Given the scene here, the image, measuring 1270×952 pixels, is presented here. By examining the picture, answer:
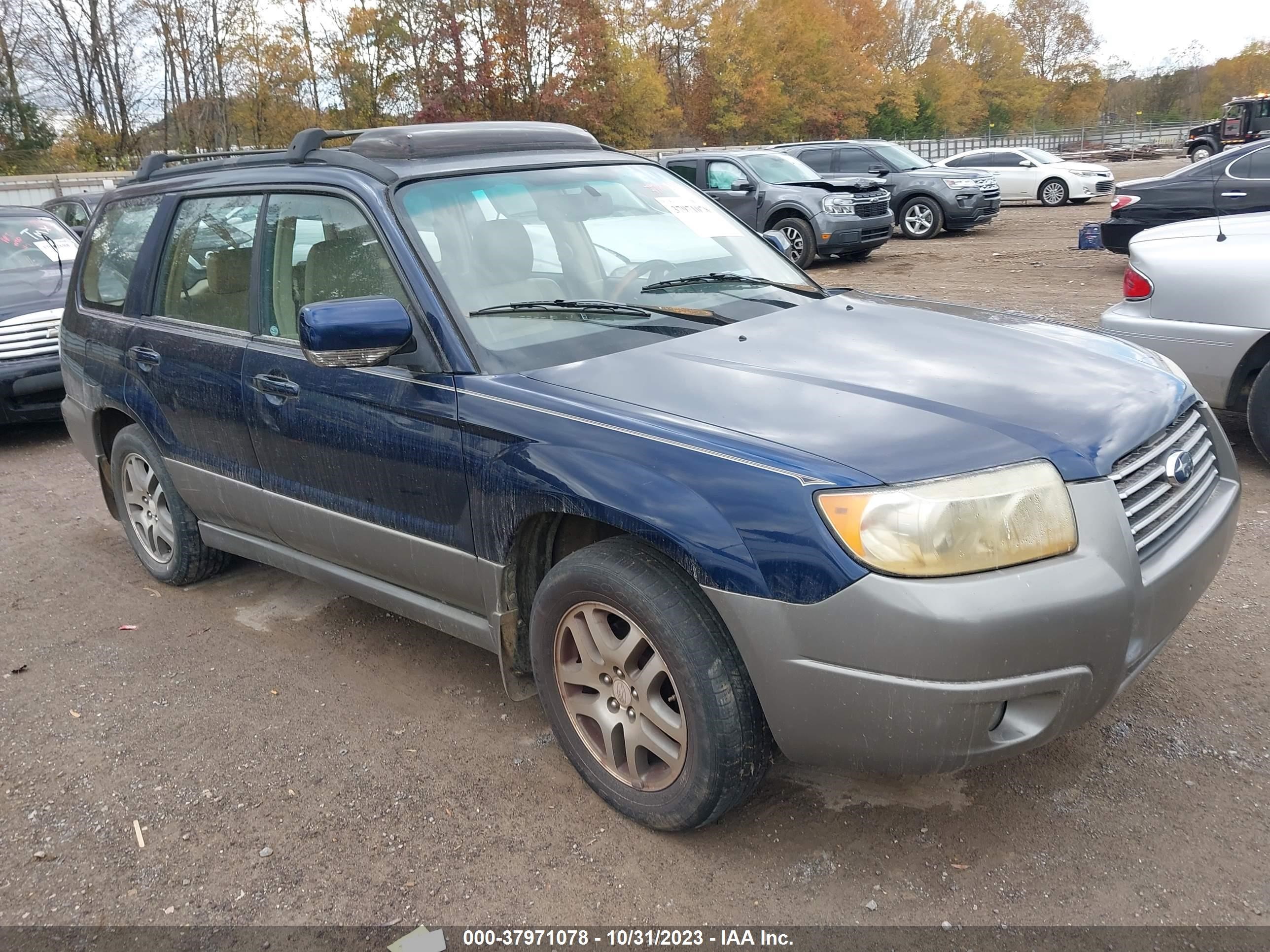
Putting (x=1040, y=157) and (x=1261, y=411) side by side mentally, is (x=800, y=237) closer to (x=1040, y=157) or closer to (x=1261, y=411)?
(x=1261, y=411)

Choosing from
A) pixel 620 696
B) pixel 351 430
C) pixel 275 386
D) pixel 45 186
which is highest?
pixel 45 186

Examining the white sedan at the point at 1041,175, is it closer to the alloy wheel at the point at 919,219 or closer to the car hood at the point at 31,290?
the alloy wheel at the point at 919,219

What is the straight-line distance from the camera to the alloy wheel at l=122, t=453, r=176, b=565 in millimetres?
4785

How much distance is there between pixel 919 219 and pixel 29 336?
1470 centimetres

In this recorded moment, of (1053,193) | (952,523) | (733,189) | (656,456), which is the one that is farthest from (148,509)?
(1053,193)

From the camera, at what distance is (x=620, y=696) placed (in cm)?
288

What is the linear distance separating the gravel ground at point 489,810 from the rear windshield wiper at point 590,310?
1.37 meters

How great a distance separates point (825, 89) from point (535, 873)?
191ft

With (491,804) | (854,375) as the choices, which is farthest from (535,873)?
(854,375)

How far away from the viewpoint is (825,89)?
55969 millimetres

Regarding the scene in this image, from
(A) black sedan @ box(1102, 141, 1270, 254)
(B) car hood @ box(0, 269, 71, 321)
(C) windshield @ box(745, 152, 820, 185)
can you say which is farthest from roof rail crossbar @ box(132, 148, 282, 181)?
(C) windshield @ box(745, 152, 820, 185)

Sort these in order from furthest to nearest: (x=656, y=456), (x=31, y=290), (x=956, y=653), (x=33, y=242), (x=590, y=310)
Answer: (x=33, y=242), (x=31, y=290), (x=590, y=310), (x=656, y=456), (x=956, y=653)

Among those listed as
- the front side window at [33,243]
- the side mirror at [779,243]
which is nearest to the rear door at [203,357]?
the side mirror at [779,243]

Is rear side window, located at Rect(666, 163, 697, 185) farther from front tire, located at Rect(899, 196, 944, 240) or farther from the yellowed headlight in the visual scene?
the yellowed headlight
